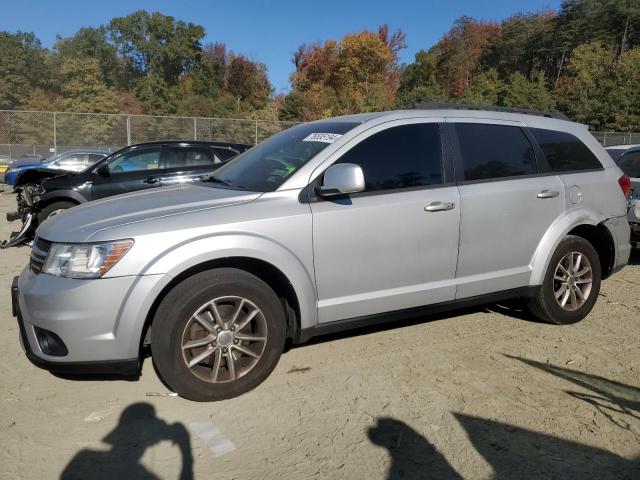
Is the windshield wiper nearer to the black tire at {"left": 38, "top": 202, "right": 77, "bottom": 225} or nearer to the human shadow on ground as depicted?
the human shadow on ground

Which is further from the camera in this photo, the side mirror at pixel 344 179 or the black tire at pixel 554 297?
the black tire at pixel 554 297

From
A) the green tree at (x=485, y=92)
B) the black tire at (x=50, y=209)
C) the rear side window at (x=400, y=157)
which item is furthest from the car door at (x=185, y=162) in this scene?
the green tree at (x=485, y=92)

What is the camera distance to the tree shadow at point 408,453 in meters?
2.54

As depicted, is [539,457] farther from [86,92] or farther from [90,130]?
[86,92]

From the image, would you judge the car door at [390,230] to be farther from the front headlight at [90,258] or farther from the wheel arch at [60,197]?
the wheel arch at [60,197]

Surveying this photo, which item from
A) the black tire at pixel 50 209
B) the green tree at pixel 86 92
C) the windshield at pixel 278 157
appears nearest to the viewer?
the windshield at pixel 278 157

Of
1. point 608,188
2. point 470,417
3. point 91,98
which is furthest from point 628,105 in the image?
point 91,98

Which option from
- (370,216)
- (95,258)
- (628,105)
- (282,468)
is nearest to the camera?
(282,468)

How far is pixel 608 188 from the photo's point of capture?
15.5 ft

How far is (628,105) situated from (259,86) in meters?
43.7

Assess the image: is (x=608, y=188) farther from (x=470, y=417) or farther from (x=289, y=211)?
(x=289, y=211)

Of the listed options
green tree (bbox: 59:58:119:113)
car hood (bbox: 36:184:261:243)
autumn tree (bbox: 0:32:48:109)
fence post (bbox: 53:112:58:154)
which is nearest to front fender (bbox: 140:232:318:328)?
car hood (bbox: 36:184:261:243)

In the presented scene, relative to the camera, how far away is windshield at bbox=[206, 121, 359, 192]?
11.9ft

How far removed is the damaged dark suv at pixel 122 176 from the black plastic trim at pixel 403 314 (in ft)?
17.2
